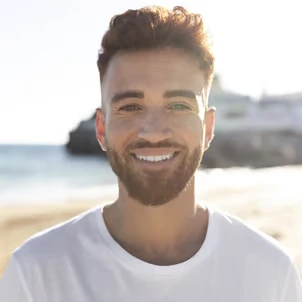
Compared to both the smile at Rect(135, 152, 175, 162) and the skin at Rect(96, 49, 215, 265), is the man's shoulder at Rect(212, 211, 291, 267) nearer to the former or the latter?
the skin at Rect(96, 49, 215, 265)

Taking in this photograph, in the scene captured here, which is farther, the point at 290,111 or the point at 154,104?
the point at 290,111

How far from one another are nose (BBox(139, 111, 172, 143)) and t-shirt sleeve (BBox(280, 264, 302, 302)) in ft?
2.43

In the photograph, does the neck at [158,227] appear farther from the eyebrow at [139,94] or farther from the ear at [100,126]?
the eyebrow at [139,94]

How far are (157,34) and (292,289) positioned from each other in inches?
46.2

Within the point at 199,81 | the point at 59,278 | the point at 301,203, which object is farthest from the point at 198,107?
the point at 301,203

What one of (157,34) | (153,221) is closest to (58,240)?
(153,221)

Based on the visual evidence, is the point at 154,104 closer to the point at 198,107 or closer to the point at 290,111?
the point at 198,107

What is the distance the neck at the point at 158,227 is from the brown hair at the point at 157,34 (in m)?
0.56

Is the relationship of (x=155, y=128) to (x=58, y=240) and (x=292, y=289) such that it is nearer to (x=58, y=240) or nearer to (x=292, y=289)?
(x=58, y=240)

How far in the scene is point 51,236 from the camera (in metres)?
2.10

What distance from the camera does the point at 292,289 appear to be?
2117mm

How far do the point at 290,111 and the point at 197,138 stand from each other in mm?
60168

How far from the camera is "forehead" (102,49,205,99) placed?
7.07 ft

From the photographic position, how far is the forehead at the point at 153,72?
216 centimetres
